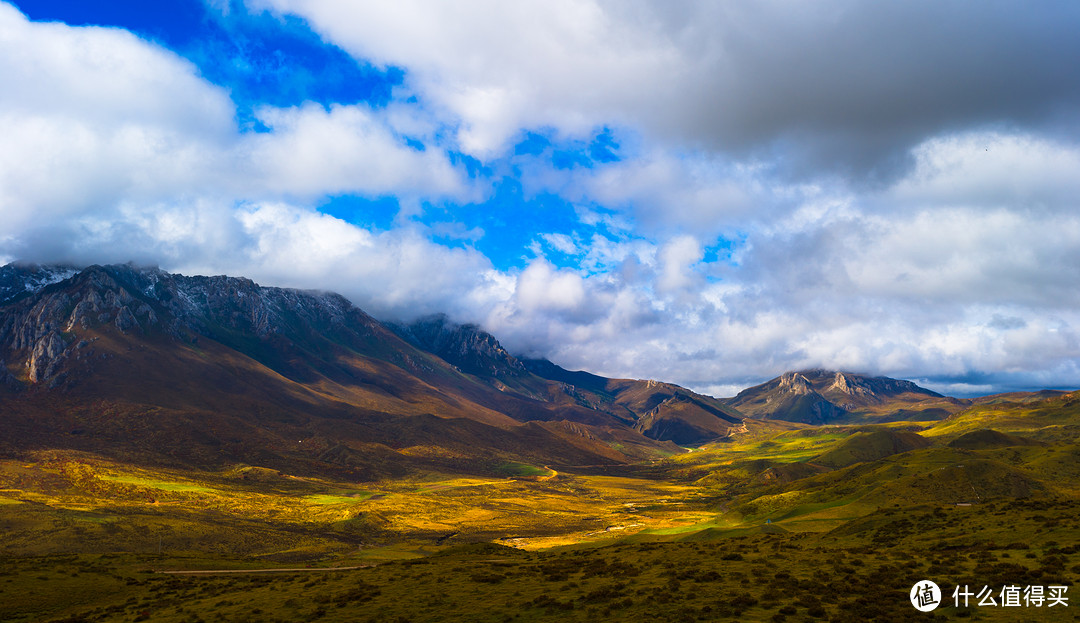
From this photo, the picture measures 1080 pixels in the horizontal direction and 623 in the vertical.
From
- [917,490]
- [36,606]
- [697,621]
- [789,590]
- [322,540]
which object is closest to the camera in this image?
[697,621]

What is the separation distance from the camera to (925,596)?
40656 millimetres

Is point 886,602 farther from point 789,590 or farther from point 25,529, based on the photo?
point 25,529

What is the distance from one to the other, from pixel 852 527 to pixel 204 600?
87.6 m

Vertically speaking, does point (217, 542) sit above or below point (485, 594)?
below

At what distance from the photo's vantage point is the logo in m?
38.9

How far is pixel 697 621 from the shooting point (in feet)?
129

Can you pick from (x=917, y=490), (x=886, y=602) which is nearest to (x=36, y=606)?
(x=886, y=602)

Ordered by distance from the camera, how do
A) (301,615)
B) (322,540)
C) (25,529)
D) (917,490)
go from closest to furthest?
(301,615) → (917,490) → (25,529) → (322,540)

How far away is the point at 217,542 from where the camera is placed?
172250 millimetres

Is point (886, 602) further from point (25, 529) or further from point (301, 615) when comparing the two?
point (25, 529)

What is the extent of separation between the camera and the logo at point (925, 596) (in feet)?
128

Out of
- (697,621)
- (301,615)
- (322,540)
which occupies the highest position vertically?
(697,621)

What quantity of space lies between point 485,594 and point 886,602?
101 feet

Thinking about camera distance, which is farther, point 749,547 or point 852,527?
point 852,527
